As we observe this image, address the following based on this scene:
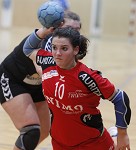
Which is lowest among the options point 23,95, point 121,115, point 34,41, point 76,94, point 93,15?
point 93,15

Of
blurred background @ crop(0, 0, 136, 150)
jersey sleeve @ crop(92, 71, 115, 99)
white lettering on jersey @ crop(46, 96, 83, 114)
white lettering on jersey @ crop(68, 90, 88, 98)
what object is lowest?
blurred background @ crop(0, 0, 136, 150)

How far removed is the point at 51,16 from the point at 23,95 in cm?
73

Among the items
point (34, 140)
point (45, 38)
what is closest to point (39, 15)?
point (45, 38)

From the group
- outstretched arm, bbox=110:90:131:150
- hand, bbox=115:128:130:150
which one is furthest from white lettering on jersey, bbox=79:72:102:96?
hand, bbox=115:128:130:150

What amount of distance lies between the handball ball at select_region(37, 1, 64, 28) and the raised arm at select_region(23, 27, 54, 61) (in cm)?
5

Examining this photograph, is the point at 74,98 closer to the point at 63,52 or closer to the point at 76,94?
the point at 76,94

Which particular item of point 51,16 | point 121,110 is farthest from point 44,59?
point 121,110

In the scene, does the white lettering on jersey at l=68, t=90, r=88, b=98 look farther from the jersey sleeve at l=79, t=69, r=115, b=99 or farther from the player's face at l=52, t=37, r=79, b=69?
the player's face at l=52, t=37, r=79, b=69

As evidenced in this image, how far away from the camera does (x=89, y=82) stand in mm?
3244

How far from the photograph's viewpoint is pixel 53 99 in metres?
3.39

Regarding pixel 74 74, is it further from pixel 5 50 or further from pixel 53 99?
pixel 5 50

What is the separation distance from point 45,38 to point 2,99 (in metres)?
0.64

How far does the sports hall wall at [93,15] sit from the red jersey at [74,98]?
1872 centimetres

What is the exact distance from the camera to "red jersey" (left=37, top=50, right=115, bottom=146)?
10.7 ft
